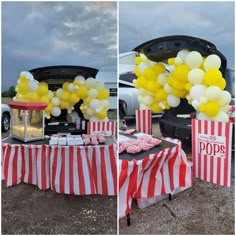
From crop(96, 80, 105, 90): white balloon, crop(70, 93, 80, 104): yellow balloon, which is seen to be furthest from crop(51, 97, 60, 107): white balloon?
crop(96, 80, 105, 90): white balloon

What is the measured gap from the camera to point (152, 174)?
49.6 inches

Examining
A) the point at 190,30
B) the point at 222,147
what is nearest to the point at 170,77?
the point at 190,30

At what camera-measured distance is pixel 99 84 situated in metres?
0.98

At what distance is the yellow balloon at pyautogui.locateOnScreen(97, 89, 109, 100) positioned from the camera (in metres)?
0.90

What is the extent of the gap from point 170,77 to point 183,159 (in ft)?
1.53

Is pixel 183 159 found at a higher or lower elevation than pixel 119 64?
lower

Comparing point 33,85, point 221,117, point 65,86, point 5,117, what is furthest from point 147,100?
point 5,117

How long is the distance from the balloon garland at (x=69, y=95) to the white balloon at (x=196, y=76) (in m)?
0.51

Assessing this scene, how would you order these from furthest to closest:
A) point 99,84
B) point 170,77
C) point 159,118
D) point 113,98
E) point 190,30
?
point 159,118, point 170,77, point 190,30, point 99,84, point 113,98

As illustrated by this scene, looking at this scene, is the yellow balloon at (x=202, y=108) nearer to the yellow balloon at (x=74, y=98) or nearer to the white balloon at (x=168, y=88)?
the white balloon at (x=168, y=88)

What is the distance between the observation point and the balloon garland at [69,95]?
1.00 m

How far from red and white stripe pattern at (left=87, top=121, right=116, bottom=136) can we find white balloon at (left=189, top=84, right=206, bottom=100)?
500 millimetres

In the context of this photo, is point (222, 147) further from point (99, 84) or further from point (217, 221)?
point (99, 84)

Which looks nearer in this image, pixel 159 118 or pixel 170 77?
pixel 170 77
